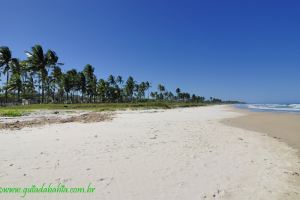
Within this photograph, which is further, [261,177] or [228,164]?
[228,164]

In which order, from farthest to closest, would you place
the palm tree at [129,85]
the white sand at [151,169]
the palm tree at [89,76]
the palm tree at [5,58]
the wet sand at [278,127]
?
the palm tree at [129,85] < the palm tree at [89,76] < the palm tree at [5,58] < the wet sand at [278,127] < the white sand at [151,169]

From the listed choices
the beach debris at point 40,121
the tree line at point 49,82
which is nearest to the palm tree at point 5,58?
the tree line at point 49,82

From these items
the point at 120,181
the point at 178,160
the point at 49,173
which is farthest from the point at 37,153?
the point at 178,160

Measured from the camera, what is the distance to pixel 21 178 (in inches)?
193

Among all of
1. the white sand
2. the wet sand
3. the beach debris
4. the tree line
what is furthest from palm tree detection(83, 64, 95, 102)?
the white sand

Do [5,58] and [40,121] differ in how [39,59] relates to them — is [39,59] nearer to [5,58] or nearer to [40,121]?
[5,58]

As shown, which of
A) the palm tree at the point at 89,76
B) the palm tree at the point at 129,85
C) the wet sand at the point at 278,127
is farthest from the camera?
the palm tree at the point at 129,85

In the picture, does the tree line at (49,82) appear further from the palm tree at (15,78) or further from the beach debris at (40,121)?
the beach debris at (40,121)

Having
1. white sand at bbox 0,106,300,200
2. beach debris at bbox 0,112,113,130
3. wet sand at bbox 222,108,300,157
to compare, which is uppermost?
beach debris at bbox 0,112,113,130

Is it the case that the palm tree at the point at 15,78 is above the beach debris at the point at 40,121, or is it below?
above

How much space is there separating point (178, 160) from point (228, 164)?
54.5 inches

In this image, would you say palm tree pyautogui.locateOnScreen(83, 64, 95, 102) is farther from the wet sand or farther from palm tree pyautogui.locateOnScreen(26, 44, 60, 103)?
the wet sand

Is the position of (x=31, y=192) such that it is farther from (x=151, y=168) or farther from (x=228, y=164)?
(x=228, y=164)

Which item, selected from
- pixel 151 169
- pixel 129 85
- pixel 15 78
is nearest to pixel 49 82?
pixel 15 78
